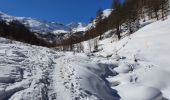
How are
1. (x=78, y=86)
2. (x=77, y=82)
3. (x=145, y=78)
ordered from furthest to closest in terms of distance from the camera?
(x=145, y=78) → (x=77, y=82) → (x=78, y=86)

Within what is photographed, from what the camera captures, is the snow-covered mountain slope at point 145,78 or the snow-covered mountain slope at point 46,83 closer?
the snow-covered mountain slope at point 46,83

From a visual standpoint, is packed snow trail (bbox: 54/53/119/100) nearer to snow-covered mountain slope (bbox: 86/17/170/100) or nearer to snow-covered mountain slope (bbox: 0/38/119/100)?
snow-covered mountain slope (bbox: 0/38/119/100)

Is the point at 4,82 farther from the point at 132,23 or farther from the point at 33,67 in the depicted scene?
the point at 132,23

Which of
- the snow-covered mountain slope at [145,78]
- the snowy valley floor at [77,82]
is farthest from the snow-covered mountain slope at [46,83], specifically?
the snow-covered mountain slope at [145,78]

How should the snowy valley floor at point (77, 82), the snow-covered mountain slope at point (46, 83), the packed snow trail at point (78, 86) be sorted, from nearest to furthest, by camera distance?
the snow-covered mountain slope at point (46, 83), the snowy valley floor at point (77, 82), the packed snow trail at point (78, 86)

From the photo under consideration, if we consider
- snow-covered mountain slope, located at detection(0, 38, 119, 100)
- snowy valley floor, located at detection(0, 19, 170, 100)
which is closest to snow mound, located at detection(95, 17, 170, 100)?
snowy valley floor, located at detection(0, 19, 170, 100)

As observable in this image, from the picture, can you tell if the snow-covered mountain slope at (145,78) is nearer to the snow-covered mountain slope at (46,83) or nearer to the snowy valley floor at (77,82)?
the snowy valley floor at (77,82)

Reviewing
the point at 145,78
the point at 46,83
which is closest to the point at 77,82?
the point at 46,83

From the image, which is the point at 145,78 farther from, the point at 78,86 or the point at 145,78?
the point at 78,86

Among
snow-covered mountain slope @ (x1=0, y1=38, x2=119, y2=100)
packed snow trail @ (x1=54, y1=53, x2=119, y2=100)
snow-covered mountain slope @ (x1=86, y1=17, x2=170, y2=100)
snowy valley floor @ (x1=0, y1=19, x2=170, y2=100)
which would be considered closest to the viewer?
snow-covered mountain slope @ (x1=0, y1=38, x2=119, y2=100)

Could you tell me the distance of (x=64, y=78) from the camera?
46.1 ft

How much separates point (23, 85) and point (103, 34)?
82753 millimetres

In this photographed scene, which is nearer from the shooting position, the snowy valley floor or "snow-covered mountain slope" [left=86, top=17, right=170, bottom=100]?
the snowy valley floor

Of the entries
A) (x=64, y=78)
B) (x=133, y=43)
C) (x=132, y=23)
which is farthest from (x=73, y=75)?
(x=132, y=23)
